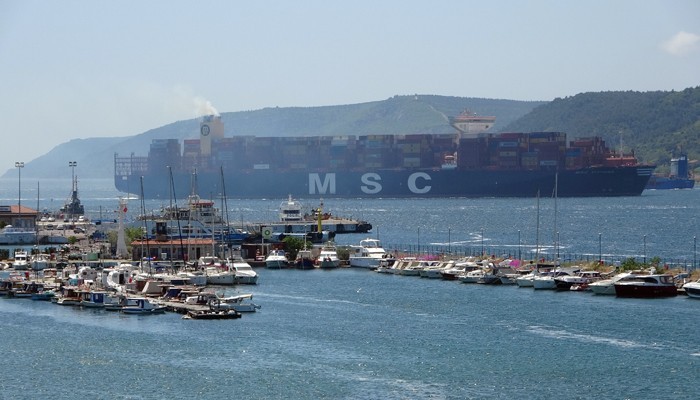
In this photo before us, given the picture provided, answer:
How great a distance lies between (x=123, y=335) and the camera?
31969 millimetres

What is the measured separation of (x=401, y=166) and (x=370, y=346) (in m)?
99.5

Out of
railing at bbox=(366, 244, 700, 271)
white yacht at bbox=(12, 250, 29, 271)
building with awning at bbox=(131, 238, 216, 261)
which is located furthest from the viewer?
railing at bbox=(366, 244, 700, 271)

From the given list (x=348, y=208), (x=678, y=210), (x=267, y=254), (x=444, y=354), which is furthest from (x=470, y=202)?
(x=444, y=354)

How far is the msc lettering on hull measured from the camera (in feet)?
420

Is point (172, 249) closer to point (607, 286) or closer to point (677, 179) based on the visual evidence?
point (607, 286)

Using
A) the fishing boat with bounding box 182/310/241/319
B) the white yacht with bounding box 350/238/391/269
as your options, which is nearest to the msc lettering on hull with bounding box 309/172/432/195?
the white yacht with bounding box 350/238/391/269

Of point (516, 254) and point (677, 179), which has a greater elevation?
point (677, 179)

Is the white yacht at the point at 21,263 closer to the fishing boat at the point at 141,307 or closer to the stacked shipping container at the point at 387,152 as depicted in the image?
the fishing boat at the point at 141,307

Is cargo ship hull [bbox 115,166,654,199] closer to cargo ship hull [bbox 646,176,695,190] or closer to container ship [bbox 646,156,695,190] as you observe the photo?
cargo ship hull [bbox 646,176,695,190]

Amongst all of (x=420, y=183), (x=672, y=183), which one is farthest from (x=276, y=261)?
(x=672, y=183)

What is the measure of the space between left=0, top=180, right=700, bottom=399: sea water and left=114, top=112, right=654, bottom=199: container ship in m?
74.4

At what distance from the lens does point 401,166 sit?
12938 centimetres

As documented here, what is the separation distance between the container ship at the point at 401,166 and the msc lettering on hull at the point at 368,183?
93 mm

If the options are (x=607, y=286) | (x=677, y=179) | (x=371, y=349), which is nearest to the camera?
(x=371, y=349)
